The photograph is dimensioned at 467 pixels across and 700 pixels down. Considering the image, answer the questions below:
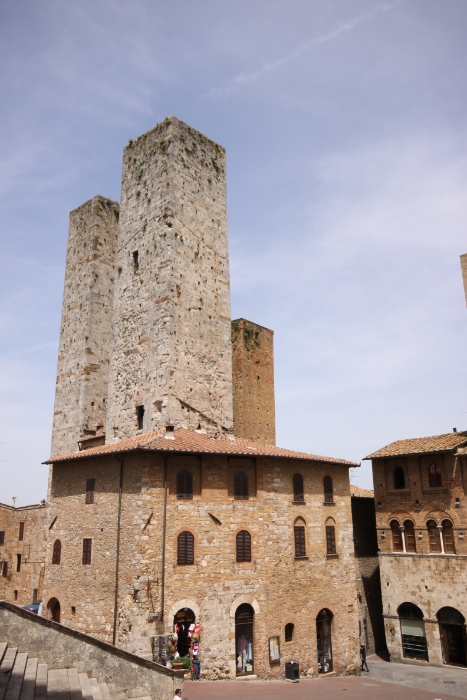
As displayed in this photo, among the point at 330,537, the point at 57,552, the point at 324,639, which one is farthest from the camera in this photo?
the point at 330,537

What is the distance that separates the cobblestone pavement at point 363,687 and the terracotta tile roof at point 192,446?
777 cm

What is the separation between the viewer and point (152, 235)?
26.7 metres

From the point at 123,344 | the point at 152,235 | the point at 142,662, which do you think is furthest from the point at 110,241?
the point at 142,662

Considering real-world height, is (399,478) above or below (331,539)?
above

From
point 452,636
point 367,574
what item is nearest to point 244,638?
point 452,636

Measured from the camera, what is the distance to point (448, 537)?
27.5m

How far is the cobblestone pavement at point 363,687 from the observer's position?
17641 mm

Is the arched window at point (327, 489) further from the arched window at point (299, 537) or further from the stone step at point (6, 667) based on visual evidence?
the stone step at point (6, 667)

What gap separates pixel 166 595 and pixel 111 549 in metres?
2.68

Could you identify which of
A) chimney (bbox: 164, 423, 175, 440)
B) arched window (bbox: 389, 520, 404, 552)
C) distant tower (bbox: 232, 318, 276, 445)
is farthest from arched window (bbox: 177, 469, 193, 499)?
arched window (bbox: 389, 520, 404, 552)

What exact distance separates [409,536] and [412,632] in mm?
4684

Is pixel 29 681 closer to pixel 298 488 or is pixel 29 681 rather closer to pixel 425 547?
pixel 298 488

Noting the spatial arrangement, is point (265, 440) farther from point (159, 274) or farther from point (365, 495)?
point (159, 274)

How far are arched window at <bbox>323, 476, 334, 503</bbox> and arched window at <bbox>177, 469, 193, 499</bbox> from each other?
722cm
